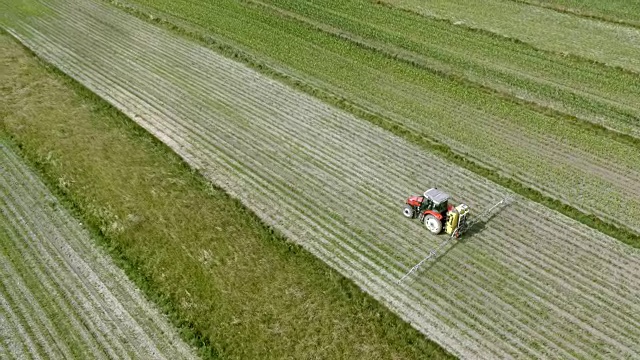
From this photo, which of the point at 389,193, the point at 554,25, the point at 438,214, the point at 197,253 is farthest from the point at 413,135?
the point at 554,25

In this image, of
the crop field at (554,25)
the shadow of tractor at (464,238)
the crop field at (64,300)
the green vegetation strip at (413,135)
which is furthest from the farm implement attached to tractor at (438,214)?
the crop field at (554,25)

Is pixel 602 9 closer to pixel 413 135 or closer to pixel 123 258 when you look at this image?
pixel 413 135

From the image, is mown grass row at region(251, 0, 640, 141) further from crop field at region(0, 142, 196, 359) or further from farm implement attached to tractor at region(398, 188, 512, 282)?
crop field at region(0, 142, 196, 359)

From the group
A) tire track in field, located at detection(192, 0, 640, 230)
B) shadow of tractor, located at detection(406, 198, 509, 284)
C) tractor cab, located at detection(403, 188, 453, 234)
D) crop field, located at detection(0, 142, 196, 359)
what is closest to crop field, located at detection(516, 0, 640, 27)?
tire track in field, located at detection(192, 0, 640, 230)

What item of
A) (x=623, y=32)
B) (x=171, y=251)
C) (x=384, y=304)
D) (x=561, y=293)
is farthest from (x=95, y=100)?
(x=623, y=32)

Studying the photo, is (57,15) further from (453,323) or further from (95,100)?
(453,323)

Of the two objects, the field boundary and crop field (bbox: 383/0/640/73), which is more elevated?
crop field (bbox: 383/0/640/73)
